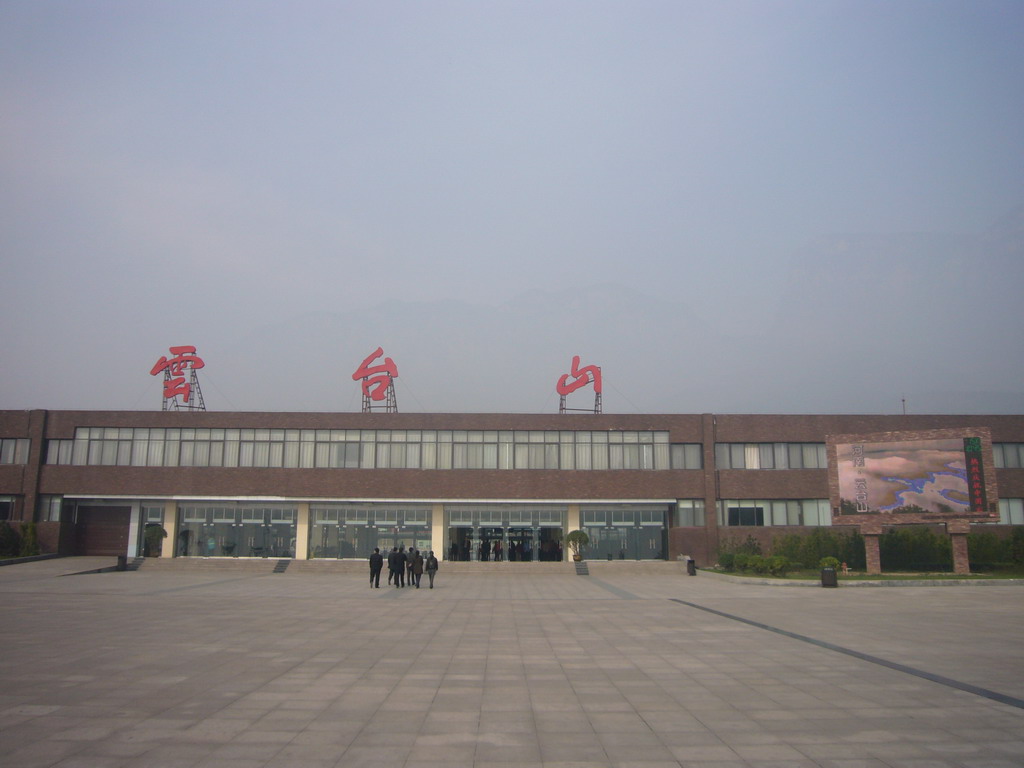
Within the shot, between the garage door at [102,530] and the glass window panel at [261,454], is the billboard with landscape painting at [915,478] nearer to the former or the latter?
the glass window panel at [261,454]

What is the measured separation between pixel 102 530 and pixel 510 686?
46.1m

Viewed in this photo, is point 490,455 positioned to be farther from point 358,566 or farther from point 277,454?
point 277,454

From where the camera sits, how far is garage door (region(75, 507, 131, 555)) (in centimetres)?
5036

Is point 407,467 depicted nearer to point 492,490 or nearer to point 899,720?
point 492,490

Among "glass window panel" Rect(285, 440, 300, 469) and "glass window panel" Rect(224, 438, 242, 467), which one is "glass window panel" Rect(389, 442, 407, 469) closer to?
"glass window panel" Rect(285, 440, 300, 469)

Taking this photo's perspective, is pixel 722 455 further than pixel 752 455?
Yes

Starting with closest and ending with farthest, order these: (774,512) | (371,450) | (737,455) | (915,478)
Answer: (915,478) < (774,512) < (737,455) < (371,450)

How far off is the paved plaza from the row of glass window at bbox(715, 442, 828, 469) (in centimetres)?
2417

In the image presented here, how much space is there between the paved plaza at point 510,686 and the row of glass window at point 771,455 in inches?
952

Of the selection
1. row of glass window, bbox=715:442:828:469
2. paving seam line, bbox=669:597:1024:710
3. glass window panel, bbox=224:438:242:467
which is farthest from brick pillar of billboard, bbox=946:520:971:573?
glass window panel, bbox=224:438:242:467

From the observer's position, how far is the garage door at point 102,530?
1983 inches

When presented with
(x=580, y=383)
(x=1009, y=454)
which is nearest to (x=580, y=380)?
(x=580, y=383)

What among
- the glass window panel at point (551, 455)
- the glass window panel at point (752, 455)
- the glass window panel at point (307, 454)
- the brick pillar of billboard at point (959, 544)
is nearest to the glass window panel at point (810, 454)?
the glass window panel at point (752, 455)

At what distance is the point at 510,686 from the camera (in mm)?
12531
